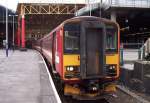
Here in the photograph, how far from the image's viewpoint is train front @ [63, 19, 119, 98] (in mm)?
13477

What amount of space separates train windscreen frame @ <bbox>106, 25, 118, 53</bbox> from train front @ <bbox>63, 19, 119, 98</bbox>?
0.04 metres

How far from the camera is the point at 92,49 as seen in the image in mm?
13688

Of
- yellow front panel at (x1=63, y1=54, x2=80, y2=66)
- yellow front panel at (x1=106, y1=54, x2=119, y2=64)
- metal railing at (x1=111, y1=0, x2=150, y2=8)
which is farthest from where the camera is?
metal railing at (x1=111, y1=0, x2=150, y2=8)

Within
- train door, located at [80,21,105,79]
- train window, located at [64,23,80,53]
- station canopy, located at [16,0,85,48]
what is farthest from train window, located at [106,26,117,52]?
station canopy, located at [16,0,85,48]

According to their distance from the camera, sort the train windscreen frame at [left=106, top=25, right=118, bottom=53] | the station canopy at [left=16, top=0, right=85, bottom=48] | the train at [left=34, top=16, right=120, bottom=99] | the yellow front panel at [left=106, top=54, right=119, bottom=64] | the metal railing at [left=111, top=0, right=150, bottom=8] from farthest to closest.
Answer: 1. the station canopy at [left=16, top=0, right=85, bottom=48]
2. the metal railing at [left=111, top=0, right=150, bottom=8]
3. the train windscreen frame at [left=106, top=25, right=118, bottom=53]
4. the yellow front panel at [left=106, top=54, right=119, bottom=64]
5. the train at [left=34, top=16, right=120, bottom=99]

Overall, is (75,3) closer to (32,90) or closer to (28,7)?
(28,7)

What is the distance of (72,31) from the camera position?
13781 mm

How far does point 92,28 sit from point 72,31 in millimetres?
736

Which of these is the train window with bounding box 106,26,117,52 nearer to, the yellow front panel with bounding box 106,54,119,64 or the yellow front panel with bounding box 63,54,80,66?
the yellow front panel with bounding box 106,54,119,64

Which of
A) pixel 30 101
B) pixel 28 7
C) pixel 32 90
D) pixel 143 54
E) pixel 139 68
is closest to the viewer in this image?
pixel 30 101

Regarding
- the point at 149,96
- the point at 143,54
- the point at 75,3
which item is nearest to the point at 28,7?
the point at 75,3

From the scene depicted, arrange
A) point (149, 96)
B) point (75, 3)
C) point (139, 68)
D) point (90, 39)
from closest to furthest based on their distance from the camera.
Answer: point (90, 39), point (149, 96), point (139, 68), point (75, 3)

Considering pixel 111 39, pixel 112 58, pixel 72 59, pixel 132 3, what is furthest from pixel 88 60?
pixel 132 3

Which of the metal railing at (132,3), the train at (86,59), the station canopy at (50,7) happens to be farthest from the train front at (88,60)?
the station canopy at (50,7)
